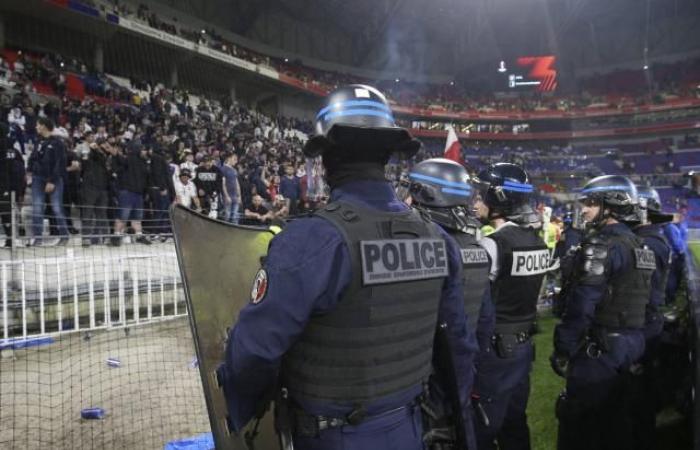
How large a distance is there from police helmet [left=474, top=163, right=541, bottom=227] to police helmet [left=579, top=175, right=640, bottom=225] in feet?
1.80

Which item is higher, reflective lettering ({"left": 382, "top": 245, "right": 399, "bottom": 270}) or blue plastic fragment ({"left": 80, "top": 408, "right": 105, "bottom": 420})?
reflective lettering ({"left": 382, "top": 245, "right": 399, "bottom": 270})

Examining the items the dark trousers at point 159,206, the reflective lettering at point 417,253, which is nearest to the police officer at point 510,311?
the reflective lettering at point 417,253

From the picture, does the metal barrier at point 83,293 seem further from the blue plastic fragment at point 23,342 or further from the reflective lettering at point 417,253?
the reflective lettering at point 417,253

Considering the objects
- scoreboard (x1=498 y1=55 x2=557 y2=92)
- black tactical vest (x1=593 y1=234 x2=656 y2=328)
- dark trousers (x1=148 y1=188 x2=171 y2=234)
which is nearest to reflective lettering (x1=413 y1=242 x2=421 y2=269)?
black tactical vest (x1=593 y1=234 x2=656 y2=328)

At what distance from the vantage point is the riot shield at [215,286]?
5.77ft

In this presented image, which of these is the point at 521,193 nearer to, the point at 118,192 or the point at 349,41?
the point at 118,192

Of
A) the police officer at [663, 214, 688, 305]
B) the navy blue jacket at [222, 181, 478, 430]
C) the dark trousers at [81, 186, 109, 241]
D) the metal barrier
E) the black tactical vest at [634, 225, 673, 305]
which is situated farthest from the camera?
the dark trousers at [81, 186, 109, 241]

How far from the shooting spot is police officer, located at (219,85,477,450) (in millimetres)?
1368

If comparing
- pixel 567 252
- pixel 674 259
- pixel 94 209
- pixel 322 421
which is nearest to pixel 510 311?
pixel 567 252

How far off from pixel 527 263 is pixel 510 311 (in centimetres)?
35

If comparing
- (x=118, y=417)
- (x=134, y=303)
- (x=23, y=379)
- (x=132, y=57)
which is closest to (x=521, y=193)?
(x=118, y=417)

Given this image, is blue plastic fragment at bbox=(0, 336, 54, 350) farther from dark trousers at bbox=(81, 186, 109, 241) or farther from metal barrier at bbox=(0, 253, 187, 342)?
dark trousers at bbox=(81, 186, 109, 241)

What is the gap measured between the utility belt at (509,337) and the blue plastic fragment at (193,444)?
6.68 feet

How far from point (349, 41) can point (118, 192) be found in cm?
3348
